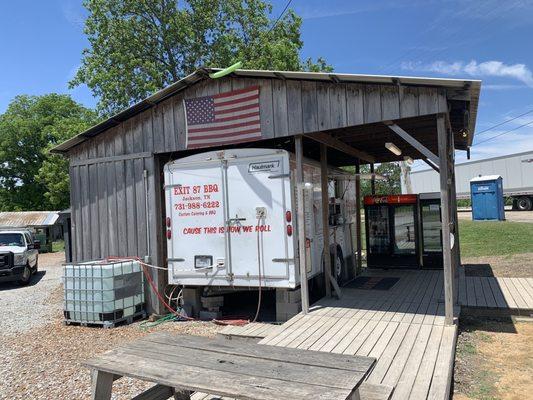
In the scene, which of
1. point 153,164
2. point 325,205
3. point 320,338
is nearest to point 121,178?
point 153,164

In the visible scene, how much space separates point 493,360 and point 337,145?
15.7ft

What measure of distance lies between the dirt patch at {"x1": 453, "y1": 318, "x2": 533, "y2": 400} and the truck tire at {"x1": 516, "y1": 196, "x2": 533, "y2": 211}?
32.4 meters

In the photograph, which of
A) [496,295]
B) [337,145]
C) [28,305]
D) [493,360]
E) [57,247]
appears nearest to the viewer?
[493,360]

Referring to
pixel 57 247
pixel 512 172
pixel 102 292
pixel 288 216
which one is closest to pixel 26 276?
pixel 102 292

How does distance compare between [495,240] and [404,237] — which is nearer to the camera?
[404,237]

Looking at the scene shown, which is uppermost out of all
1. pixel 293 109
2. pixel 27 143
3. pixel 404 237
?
pixel 27 143

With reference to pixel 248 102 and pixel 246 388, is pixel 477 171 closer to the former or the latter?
pixel 248 102

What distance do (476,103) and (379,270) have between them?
5972mm

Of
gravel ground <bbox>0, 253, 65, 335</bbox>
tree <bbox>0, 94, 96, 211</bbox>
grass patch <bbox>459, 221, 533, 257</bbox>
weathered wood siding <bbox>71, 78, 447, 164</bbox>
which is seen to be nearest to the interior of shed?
weathered wood siding <bbox>71, 78, 447, 164</bbox>

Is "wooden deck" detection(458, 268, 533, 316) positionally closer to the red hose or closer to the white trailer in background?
the red hose

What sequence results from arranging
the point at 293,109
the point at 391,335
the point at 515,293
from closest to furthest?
the point at 391,335 < the point at 293,109 < the point at 515,293

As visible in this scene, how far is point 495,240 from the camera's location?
1752 centimetres

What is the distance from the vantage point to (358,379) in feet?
8.95

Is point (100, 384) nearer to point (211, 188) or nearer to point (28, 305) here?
point (211, 188)
